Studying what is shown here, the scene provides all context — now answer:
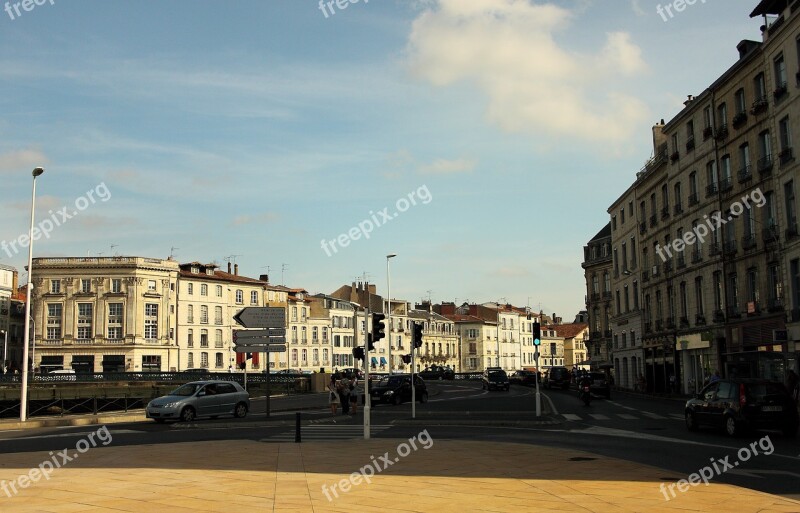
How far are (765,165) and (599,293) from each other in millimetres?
51529

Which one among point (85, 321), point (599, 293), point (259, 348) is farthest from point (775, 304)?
point (85, 321)

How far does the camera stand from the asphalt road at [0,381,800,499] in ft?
47.8

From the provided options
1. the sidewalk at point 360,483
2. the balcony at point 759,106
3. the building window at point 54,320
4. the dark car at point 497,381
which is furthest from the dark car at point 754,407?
the building window at point 54,320

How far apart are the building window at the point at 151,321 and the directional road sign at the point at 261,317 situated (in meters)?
68.9

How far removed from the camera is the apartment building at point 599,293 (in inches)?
3408

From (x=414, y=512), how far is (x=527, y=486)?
2.77 meters

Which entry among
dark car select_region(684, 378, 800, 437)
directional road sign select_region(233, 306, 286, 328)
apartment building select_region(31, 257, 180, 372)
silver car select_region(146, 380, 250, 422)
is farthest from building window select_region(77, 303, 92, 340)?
dark car select_region(684, 378, 800, 437)

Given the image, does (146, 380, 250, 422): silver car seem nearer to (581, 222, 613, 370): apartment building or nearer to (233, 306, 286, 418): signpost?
(233, 306, 286, 418): signpost

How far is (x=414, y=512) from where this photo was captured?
33.3ft

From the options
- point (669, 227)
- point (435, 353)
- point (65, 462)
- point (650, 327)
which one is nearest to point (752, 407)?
point (65, 462)

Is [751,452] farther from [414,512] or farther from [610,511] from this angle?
[414,512]

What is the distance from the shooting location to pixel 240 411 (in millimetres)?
32844

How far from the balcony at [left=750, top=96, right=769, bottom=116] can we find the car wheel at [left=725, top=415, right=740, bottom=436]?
22183mm

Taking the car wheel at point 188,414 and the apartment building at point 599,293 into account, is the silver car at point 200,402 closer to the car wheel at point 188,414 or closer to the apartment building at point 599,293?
the car wheel at point 188,414
